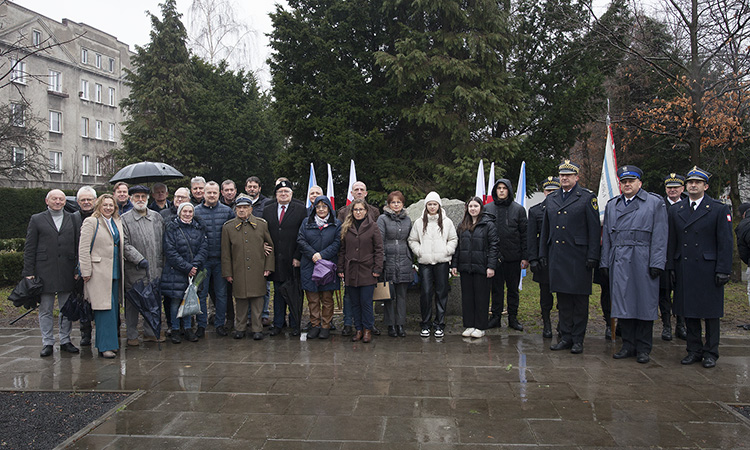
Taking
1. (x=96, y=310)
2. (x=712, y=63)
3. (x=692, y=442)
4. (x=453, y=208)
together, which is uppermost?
(x=712, y=63)

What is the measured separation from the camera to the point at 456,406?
4.96 meters

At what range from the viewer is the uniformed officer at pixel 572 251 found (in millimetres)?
6906

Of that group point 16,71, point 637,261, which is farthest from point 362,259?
point 16,71

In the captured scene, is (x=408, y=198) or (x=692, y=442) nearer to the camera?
(x=692, y=442)

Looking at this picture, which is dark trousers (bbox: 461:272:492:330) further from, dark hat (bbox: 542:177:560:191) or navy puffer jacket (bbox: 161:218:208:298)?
navy puffer jacket (bbox: 161:218:208:298)

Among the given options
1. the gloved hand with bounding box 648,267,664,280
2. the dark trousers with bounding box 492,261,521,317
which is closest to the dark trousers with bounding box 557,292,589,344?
the gloved hand with bounding box 648,267,664,280

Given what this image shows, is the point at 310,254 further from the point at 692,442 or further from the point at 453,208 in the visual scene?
the point at 692,442

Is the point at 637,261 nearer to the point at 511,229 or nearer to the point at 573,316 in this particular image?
the point at 573,316

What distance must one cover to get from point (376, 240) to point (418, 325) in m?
1.75

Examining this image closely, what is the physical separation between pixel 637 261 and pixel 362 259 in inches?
133

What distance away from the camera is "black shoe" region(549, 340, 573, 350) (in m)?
7.01

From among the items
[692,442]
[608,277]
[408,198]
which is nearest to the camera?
[692,442]

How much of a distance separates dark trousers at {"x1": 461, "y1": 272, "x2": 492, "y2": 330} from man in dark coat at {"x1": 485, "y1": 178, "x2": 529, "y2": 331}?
0.64 meters

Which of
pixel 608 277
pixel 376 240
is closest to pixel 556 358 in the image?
pixel 608 277
